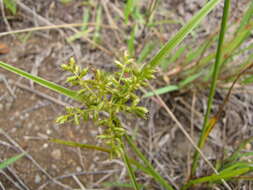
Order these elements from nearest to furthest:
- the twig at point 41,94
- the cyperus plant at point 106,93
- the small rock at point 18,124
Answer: the cyperus plant at point 106,93 < the small rock at point 18,124 < the twig at point 41,94

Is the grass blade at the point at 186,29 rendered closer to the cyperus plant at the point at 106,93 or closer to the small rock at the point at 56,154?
the cyperus plant at the point at 106,93

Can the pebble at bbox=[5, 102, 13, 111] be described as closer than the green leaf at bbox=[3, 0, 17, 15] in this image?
Yes

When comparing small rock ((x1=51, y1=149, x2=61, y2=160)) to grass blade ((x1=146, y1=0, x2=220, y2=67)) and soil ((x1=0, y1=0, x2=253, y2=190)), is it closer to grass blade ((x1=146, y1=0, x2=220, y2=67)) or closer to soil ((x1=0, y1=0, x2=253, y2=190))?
soil ((x1=0, y1=0, x2=253, y2=190))

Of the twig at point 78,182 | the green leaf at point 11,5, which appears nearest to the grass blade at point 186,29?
the twig at point 78,182

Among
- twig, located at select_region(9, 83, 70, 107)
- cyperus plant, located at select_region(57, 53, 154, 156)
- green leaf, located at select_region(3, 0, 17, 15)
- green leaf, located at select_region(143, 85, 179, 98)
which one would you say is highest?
cyperus plant, located at select_region(57, 53, 154, 156)

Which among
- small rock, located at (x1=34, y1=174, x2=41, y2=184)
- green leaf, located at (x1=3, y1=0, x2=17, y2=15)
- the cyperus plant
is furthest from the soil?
the cyperus plant

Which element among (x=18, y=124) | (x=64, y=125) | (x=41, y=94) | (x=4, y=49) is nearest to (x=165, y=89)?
(x=64, y=125)

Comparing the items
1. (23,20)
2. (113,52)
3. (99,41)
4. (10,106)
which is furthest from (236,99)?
(23,20)

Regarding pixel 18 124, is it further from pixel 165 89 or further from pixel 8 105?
pixel 165 89

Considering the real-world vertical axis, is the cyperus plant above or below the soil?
above
